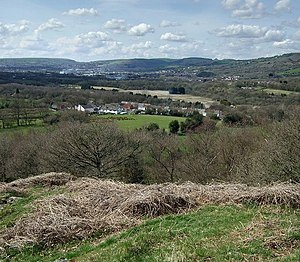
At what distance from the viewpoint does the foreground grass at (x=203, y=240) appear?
7.00 meters

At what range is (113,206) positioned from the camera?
1118 cm

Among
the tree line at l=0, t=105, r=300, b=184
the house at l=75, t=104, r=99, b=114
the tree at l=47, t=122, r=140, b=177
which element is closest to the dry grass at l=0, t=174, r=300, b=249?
the tree line at l=0, t=105, r=300, b=184

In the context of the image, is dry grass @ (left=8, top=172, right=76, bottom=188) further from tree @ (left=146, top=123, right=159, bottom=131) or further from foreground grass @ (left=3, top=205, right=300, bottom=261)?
tree @ (left=146, top=123, right=159, bottom=131)

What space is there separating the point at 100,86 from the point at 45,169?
323 feet

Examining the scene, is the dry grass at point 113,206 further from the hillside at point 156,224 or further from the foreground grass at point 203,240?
the foreground grass at point 203,240

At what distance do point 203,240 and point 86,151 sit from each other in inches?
1131

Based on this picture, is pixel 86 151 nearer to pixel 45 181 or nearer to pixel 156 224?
pixel 45 181

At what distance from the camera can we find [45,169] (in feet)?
123

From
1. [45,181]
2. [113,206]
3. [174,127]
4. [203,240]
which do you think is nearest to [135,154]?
[174,127]

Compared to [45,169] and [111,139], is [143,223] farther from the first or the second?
[45,169]

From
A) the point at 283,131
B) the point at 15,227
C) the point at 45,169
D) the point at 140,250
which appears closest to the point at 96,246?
the point at 140,250

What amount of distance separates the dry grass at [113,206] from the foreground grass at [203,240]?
0.48 m

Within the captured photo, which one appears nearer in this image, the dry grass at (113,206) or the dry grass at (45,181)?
the dry grass at (113,206)

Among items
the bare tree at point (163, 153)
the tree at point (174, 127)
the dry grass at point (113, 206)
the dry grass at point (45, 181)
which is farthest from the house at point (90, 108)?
the dry grass at point (113, 206)
